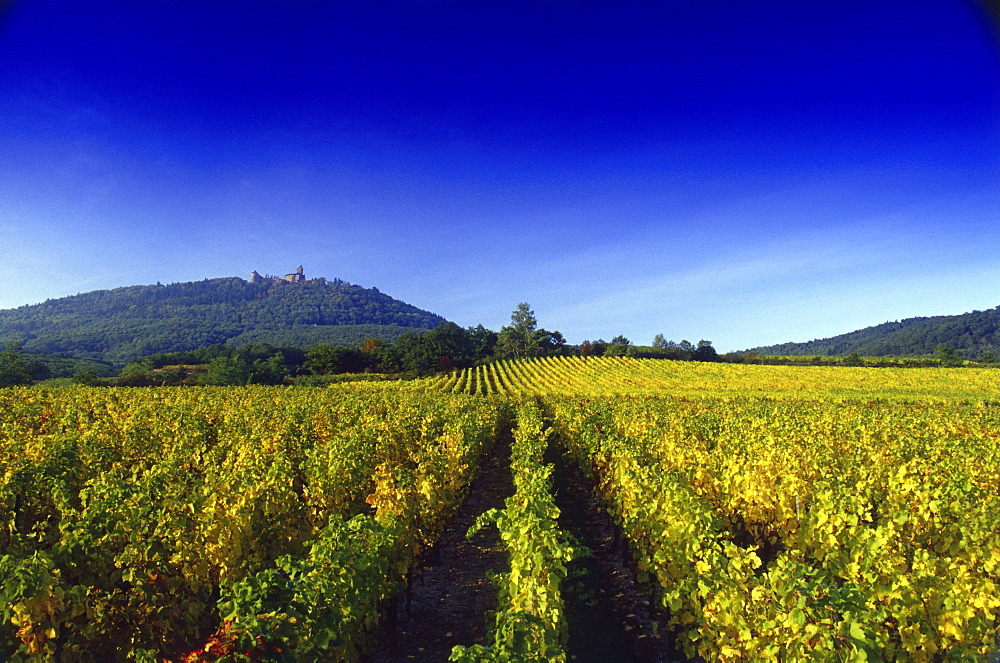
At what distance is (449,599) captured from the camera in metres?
7.57

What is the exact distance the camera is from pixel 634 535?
23.8 ft

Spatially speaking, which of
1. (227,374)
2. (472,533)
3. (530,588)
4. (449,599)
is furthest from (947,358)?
(227,374)

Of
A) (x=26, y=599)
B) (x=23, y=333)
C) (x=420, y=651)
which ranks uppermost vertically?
(x=23, y=333)

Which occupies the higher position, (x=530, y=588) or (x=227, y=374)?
(x=227, y=374)

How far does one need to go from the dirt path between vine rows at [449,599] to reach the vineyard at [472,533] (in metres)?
0.43

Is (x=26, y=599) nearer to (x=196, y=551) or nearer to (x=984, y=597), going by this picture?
(x=196, y=551)

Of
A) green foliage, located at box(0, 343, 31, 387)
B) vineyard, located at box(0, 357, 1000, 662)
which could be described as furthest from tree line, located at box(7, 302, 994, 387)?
vineyard, located at box(0, 357, 1000, 662)

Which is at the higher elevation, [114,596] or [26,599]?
[26,599]

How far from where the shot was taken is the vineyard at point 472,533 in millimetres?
4004

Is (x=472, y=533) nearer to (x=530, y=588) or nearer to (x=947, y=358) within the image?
(x=530, y=588)

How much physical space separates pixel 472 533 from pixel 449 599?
1.70 meters

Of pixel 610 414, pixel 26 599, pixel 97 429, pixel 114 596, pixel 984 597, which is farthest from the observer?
pixel 610 414

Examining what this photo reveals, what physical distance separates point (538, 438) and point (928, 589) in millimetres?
9967

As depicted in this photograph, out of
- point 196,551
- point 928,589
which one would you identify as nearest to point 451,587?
point 196,551
